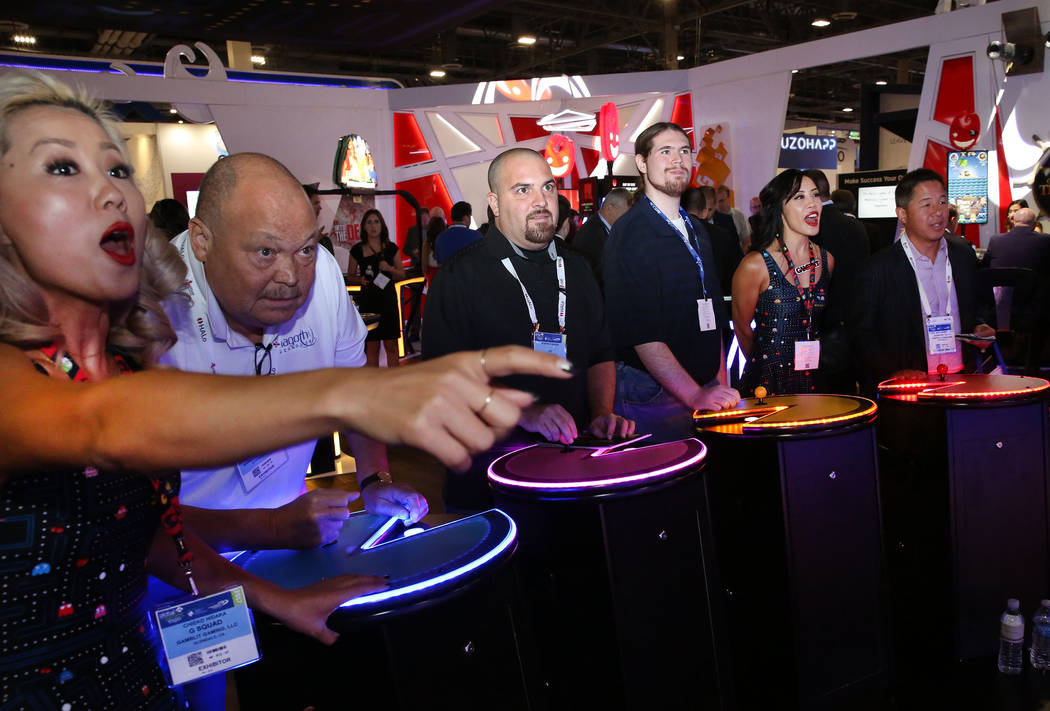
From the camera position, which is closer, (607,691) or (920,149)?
(607,691)

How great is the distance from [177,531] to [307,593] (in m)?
0.22

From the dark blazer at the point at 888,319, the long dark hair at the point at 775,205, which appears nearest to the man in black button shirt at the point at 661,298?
the long dark hair at the point at 775,205

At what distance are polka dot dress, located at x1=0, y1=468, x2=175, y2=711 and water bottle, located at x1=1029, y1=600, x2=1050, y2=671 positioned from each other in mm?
2805

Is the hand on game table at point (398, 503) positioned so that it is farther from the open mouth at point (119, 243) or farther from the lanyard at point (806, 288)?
the lanyard at point (806, 288)

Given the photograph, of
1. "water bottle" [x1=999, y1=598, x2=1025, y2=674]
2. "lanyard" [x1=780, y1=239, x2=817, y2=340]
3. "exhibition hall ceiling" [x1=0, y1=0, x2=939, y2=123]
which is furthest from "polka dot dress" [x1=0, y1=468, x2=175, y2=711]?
"exhibition hall ceiling" [x1=0, y1=0, x2=939, y2=123]

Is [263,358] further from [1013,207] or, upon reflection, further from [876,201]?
[876,201]

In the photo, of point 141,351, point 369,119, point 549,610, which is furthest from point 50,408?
point 369,119

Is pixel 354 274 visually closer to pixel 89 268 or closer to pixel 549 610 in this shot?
pixel 549 610

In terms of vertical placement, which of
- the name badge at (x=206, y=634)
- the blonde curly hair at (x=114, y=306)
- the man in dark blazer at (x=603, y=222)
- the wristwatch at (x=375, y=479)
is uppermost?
the man in dark blazer at (x=603, y=222)

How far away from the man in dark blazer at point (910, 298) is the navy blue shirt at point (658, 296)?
0.76 meters

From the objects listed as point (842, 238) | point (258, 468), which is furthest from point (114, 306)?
point (842, 238)

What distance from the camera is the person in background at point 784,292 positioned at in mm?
3051

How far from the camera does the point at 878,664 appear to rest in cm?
252

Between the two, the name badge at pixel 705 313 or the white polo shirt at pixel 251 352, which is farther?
the name badge at pixel 705 313
